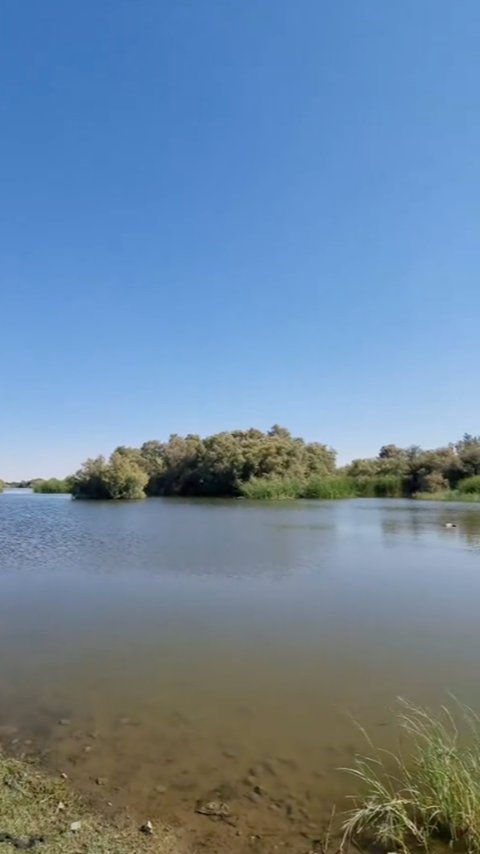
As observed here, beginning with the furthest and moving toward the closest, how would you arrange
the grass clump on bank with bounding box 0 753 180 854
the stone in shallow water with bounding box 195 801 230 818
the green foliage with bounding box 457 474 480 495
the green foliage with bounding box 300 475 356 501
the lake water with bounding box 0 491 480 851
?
the green foliage with bounding box 300 475 356 501, the green foliage with bounding box 457 474 480 495, the lake water with bounding box 0 491 480 851, the stone in shallow water with bounding box 195 801 230 818, the grass clump on bank with bounding box 0 753 180 854

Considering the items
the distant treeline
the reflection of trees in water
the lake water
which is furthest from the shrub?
the lake water

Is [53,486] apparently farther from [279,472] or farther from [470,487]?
[470,487]

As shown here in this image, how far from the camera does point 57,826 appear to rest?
126 inches

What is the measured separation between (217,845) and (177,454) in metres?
61.9

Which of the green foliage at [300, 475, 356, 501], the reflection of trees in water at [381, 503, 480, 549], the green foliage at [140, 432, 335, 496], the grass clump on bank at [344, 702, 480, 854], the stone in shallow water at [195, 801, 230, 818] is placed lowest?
the stone in shallow water at [195, 801, 230, 818]

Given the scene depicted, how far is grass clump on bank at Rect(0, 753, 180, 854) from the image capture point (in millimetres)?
2984

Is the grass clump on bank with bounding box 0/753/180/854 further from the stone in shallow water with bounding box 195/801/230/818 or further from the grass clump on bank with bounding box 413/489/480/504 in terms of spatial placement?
the grass clump on bank with bounding box 413/489/480/504

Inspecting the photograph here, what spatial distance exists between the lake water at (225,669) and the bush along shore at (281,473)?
36.6 meters

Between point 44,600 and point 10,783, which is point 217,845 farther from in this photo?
point 44,600

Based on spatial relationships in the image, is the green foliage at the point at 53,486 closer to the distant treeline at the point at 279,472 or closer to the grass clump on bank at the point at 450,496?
the distant treeline at the point at 279,472

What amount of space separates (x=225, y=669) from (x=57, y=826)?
3.39m

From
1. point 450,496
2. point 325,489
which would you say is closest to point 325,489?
point 325,489

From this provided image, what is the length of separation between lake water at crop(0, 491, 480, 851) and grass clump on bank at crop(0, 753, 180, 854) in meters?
0.22

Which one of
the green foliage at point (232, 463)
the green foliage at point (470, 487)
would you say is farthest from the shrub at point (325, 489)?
the green foliage at point (470, 487)
